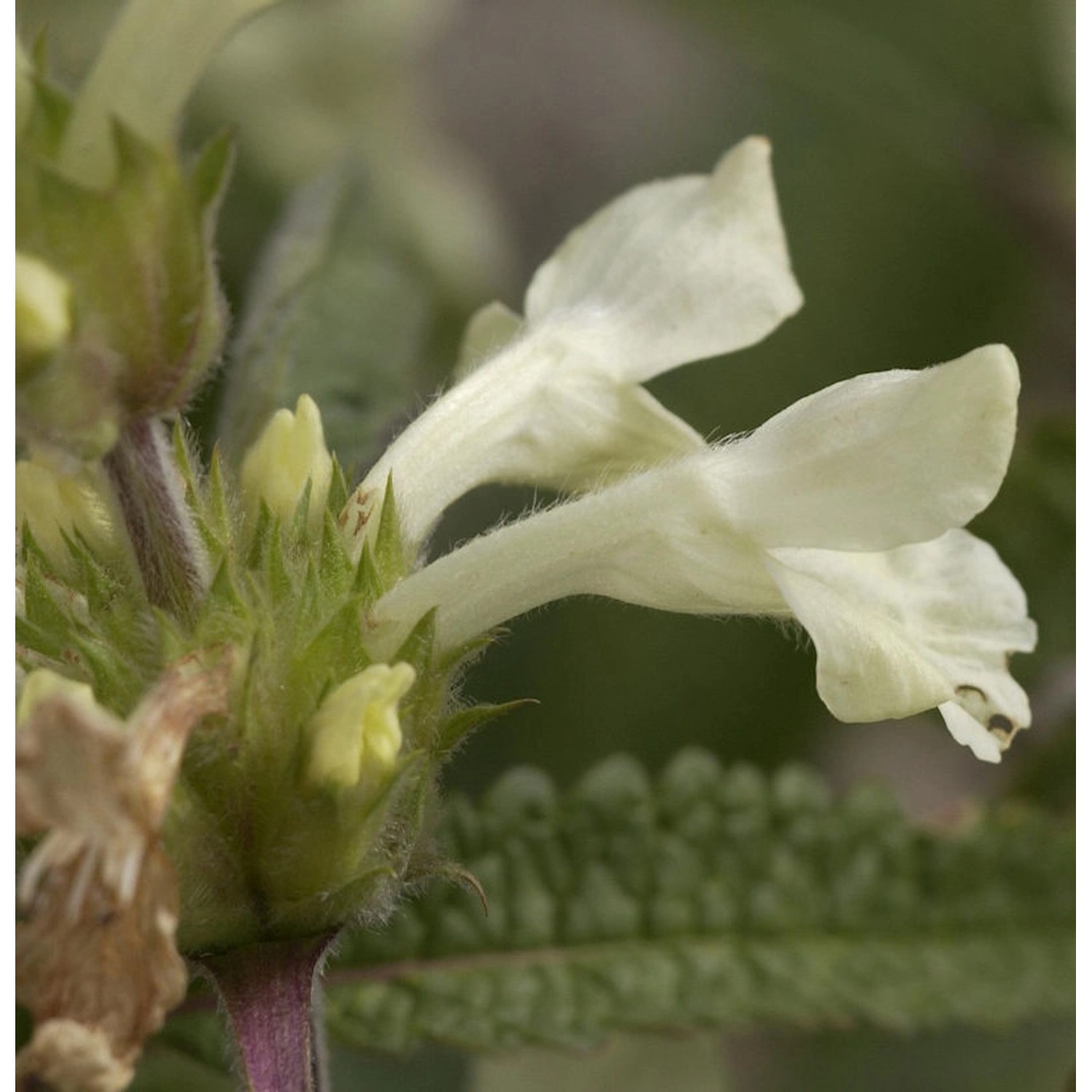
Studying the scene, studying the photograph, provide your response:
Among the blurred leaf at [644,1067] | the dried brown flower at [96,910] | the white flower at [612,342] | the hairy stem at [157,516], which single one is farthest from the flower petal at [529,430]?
the blurred leaf at [644,1067]

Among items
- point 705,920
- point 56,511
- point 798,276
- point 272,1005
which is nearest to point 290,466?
point 56,511

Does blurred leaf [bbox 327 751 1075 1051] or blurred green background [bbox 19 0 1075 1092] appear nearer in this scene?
blurred leaf [bbox 327 751 1075 1051]

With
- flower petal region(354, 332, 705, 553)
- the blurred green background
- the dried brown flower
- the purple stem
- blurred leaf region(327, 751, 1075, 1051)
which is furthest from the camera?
the blurred green background

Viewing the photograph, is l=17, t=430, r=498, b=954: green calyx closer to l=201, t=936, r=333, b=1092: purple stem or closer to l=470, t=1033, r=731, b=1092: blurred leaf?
l=201, t=936, r=333, b=1092: purple stem

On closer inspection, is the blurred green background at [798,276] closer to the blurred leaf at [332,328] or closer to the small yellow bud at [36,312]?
the blurred leaf at [332,328]

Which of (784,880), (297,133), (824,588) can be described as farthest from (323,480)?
(297,133)

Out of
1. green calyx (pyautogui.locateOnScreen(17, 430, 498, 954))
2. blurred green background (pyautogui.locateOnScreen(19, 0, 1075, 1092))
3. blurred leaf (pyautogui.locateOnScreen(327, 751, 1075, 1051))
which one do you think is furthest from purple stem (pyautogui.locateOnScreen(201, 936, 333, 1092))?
blurred green background (pyautogui.locateOnScreen(19, 0, 1075, 1092))

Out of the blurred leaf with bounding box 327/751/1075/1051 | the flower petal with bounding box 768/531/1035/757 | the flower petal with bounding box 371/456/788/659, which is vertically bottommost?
the blurred leaf with bounding box 327/751/1075/1051

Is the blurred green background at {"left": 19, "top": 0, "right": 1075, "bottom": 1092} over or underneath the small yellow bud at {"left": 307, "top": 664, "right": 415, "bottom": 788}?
underneath
